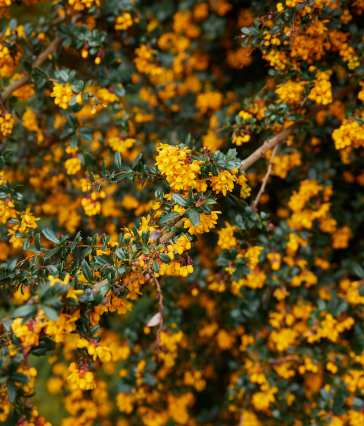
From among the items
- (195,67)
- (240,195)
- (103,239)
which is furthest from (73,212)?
(195,67)

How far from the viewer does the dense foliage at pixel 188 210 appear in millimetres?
1269

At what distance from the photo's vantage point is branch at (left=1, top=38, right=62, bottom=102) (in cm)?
188

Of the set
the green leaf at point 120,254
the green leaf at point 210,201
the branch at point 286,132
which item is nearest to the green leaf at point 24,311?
the green leaf at point 120,254

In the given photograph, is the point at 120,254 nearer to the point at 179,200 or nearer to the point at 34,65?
the point at 179,200

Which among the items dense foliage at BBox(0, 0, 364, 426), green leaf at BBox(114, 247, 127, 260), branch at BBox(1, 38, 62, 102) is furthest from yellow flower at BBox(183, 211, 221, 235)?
branch at BBox(1, 38, 62, 102)

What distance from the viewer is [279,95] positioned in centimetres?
164

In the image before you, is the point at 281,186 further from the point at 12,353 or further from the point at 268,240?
the point at 12,353

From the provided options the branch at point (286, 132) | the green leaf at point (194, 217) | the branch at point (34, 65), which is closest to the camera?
the green leaf at point (194, 217)


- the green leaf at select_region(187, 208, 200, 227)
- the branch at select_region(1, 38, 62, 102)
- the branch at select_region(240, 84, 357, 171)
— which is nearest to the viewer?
the green leaf at select_region(187, 208, 200, 227)

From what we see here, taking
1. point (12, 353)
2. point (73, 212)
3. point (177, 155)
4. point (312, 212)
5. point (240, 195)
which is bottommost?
point (73, 212)

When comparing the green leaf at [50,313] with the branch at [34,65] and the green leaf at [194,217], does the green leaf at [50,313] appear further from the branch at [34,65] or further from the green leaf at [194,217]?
the branch at [34,65]

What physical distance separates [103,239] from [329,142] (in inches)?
69.8

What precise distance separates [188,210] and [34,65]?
5.09 feet

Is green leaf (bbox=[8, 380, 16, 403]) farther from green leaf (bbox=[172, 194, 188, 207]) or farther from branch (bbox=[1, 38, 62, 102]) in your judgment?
branch (bbox=[1, 38, 62, 102])
